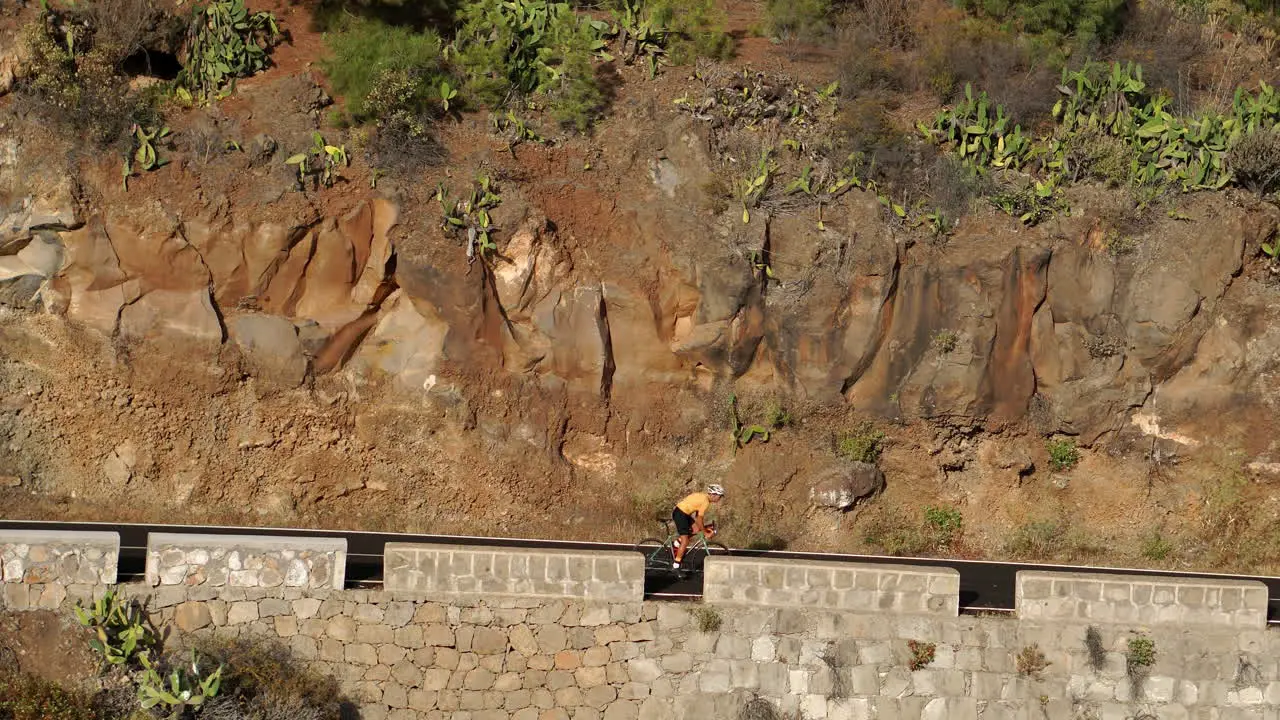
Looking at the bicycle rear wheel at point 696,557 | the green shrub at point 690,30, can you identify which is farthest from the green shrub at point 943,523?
the green shrub at point 690,30

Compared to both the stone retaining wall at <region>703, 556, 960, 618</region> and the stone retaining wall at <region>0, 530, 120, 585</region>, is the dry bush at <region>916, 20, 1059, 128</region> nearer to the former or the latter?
the stone retaining wall at <region>703, 556, 960, 618</region>

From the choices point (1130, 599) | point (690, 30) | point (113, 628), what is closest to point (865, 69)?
point (690, 30)

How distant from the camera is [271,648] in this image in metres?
17.1

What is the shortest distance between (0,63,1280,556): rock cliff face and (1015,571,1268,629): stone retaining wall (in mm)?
4655

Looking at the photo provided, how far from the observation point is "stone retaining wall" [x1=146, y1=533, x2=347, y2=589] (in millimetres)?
16938

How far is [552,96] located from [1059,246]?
7.84m

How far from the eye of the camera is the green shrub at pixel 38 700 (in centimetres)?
1602

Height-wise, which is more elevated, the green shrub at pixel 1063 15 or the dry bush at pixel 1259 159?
the green shrub at pixel 1063 15

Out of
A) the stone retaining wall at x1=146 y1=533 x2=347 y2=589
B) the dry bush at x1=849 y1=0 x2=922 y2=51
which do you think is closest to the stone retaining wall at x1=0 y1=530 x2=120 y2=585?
the stone retaining wall at x1=146 y1=533 x2=347 y2=589

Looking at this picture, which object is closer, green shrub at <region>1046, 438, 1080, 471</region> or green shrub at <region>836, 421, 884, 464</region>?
green shrub at <region>836, 421, 884, 464</region>

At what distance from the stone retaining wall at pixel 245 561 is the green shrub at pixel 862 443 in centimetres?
796

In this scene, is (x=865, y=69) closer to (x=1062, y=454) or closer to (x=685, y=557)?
(x=1062, y=454)

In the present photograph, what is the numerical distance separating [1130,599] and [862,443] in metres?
5.25

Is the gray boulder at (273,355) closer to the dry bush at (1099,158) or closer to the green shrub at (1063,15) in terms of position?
the dry bush at (1099,158)
